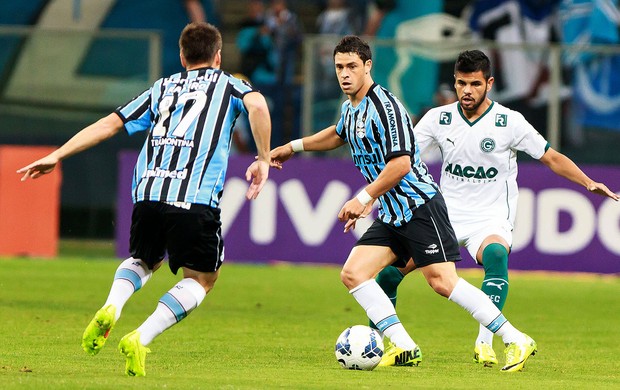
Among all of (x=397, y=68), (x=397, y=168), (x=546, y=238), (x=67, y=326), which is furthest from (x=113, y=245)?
(x=397, y=168)

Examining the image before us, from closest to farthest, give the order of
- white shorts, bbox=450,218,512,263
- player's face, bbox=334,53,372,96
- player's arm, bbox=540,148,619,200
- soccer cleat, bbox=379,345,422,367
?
player's face, bbox=334,53,372,96, soccer cleat, bbox=379,345,422,367, player's arm, bbox=540,148,619,200, white shorts, bbox=450,218,512,263

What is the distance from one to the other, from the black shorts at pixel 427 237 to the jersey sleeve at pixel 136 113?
5.41 feet

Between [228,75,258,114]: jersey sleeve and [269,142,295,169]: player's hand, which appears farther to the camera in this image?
[269,142,295,169]: player's hand

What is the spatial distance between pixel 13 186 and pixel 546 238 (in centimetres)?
676

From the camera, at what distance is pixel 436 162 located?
1684cm

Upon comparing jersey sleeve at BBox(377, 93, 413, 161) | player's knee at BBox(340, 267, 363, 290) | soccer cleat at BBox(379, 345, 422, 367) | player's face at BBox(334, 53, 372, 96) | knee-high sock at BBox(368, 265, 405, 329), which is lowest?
soccer cleat at BBox(379, 345, 422, 367)

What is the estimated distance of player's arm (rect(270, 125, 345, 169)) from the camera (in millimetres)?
8672

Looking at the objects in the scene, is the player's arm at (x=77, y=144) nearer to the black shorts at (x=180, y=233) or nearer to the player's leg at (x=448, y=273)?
the black shorts at (x=180, y=233)

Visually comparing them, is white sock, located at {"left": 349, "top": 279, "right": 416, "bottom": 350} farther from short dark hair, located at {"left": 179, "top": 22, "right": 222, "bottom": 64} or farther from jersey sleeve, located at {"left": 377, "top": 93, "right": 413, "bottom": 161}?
A: short dark hair, located at {"left": 179, "top": 22, "right": 222, "bottom": 64}

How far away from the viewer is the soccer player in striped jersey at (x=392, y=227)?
26.1 ft

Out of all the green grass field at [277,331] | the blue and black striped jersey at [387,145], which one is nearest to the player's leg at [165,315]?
the green grass field at [277,331]

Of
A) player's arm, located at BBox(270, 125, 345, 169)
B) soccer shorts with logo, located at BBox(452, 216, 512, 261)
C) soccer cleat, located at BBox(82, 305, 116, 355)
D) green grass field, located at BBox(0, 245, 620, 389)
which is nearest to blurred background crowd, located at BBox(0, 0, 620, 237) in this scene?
green grass field, located at BBox(0, 245, 620, 389)

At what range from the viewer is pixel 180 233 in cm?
723

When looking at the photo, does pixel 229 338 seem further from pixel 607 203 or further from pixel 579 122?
pixel 579 122
